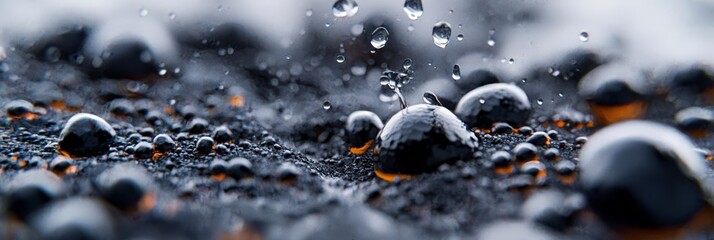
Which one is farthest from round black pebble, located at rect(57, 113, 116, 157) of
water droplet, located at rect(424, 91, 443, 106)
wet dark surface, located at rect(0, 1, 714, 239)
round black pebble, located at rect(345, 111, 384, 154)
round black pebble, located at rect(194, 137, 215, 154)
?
water droplet, located at rect(424, 91, 443, 106)

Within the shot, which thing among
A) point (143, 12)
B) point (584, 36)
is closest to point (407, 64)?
point (584, 36)

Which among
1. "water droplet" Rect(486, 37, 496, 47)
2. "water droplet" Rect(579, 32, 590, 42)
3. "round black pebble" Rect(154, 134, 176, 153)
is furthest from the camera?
"water droplet" Rect(486, 37, 496, 47)

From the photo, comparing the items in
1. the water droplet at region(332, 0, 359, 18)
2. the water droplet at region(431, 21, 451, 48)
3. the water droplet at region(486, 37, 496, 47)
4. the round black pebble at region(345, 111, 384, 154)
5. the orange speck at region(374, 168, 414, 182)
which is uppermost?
the water droplet at region(486, 37, 496, 47)

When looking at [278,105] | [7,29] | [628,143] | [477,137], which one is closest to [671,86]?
[477,137]

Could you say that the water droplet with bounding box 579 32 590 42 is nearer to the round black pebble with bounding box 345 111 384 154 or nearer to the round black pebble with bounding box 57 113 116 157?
the round black pebble with bounding box 345 111 384 154

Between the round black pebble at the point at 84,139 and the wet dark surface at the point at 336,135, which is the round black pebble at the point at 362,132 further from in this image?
the round black pebble at the point at 84,139

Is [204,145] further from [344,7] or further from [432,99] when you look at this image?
[344,7]

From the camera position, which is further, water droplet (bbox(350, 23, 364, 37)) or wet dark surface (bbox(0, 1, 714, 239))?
water droplet (bbox(350, 23, 364, 37))

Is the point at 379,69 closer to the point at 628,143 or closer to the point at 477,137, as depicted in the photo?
the point at 477,137
